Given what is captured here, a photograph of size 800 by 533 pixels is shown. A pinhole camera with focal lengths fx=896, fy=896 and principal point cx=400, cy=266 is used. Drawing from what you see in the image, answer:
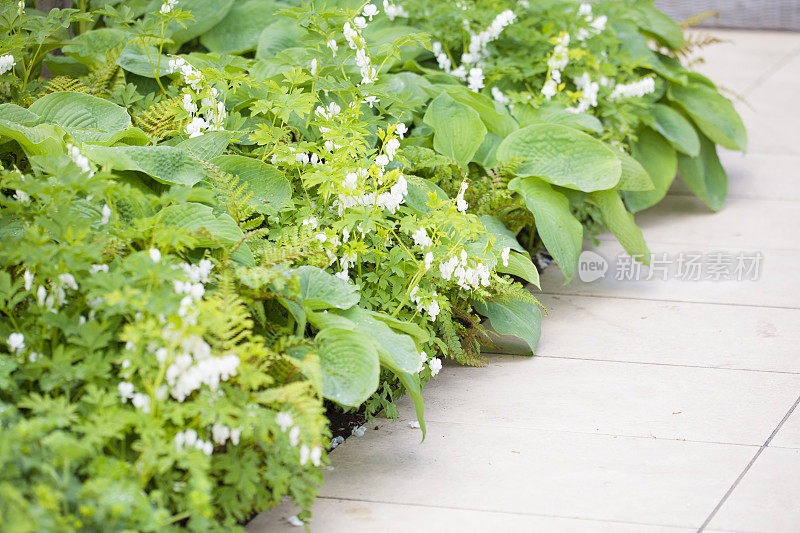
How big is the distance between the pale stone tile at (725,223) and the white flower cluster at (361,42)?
52.0 inches

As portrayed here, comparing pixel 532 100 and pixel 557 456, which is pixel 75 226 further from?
pixel 532 100

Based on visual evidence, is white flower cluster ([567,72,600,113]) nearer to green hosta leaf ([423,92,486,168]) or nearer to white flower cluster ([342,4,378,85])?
green hosta leaf ([423,92,486,168])

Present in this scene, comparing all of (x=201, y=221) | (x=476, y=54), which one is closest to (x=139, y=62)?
(x=201, y=221)

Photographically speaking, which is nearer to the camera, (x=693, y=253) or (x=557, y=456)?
(x=557, y=456)

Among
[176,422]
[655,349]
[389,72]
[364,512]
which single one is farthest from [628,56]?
[176,422]

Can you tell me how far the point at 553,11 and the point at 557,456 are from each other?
2026 mm

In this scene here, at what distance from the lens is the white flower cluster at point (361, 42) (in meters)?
2.49

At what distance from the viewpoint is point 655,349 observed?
2619 millimetres

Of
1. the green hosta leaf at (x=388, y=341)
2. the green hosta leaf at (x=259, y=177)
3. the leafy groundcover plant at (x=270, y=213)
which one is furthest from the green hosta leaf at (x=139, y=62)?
the green hosta leaf at (x=388, y=341)

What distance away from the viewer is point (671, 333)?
2.72 metres

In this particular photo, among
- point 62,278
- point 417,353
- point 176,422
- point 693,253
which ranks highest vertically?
point 62,278

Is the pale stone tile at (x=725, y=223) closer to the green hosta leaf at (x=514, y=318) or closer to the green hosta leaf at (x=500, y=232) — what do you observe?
the green hosta leaf at (x=500, y=232)

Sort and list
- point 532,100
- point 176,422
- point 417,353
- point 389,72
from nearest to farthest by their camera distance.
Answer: point 176,422, point 417,353, point 532,100, point 389,72

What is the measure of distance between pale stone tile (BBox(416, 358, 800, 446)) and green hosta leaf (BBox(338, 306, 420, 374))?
0.97ft
